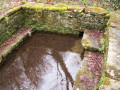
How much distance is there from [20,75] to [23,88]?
57 centimetres

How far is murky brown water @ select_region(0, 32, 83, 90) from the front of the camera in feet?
12.5

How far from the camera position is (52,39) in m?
5.82

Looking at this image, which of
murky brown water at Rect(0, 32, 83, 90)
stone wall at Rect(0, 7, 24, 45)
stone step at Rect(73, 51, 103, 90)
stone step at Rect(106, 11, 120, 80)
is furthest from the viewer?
stone wall at Rect(0, 7, 24, 45)

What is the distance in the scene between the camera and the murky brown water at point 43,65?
3804 millimetres

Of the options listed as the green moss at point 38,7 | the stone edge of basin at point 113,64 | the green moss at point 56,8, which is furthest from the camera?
the green moss at point 38,7

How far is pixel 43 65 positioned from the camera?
445 cm

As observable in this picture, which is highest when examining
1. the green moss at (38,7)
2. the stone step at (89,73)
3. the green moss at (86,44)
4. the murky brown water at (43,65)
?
the green moss at (38,7)

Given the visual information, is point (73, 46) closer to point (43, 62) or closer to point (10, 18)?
point (43, 62)

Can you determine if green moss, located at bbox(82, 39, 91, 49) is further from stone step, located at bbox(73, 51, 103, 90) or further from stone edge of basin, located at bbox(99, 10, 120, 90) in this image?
stone edge of basin, located at bbox(99, 10, 120, 90)

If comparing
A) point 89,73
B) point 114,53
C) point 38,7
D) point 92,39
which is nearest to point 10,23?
point 38,7

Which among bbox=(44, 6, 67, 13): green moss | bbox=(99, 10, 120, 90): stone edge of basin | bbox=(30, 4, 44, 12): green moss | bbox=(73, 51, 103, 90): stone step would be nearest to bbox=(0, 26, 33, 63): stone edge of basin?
bbox=(30, 4, 44, 12): green moss

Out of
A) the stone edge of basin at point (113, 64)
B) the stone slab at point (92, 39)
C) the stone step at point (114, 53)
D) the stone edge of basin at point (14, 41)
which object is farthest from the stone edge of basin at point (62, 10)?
the stone edge of basin at point (113, 64)

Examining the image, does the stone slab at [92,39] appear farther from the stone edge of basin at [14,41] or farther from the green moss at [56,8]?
the stone edge of basin at [14,41]

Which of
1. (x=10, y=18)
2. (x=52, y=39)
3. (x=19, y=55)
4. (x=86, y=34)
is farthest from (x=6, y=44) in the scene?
(x=86, y=34)
